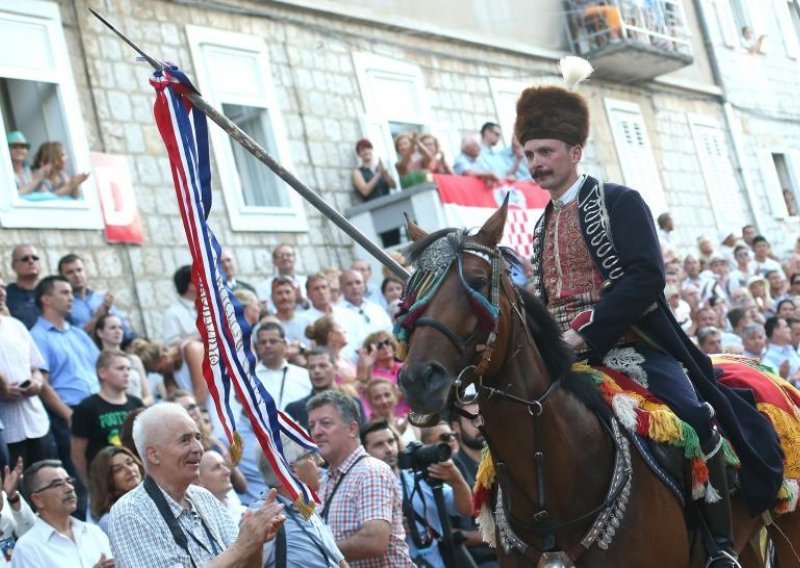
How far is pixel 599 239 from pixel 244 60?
11.7 metres

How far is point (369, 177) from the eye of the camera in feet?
57.9

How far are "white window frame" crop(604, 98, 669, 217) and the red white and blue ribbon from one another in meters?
19.6

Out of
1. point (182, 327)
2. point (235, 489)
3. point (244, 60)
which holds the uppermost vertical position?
point (244, 60)

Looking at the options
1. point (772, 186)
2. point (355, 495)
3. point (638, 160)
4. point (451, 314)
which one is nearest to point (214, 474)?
point (355, 495)

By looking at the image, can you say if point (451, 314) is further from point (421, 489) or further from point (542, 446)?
point (421, 489)

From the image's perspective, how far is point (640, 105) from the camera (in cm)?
2702

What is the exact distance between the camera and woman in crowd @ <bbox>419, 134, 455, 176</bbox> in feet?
58.0

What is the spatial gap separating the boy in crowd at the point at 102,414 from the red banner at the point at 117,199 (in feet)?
15.6

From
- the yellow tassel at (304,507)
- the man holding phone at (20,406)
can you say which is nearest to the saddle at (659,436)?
the yellow tassel at (304,507)

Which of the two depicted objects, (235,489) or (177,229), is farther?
(177,229)

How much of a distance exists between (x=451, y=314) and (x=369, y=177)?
12625 mm

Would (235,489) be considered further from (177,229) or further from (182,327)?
(177,229)

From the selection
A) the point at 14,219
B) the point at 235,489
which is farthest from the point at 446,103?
the point at 235,489

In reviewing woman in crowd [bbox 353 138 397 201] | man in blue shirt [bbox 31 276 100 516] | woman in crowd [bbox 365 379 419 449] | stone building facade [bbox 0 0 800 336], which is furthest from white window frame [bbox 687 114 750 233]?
man in blue shirt [bbox 31 276 100 516]
